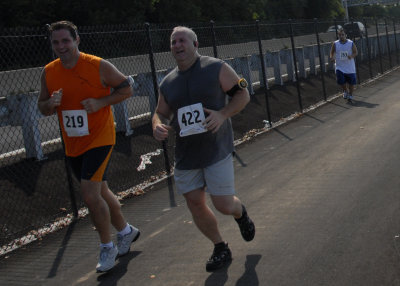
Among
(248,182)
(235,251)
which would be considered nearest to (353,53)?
(248,182)

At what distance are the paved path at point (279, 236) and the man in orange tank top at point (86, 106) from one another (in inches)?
23.2

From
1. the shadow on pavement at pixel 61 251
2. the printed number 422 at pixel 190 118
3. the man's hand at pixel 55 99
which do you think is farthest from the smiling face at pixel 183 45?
the shadow on pavement at pixel 61 251

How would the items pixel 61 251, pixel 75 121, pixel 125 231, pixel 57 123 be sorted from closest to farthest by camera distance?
pixel 75 121
pixel 125 231
pixel 61 251
pixel 57 123

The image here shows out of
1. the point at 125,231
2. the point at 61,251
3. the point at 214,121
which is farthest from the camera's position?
the point at 61,251


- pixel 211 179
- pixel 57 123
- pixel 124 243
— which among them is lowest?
pixel 124 243

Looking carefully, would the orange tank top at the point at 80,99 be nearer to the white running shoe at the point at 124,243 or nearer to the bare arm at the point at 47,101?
the bare arm at the point at 47,101

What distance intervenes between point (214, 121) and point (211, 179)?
54cm

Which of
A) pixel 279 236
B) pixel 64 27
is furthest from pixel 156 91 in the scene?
pixel 279 236

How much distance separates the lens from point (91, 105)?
16.3 feet

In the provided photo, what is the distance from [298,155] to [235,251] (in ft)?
14.8

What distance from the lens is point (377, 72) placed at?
24.1 meters

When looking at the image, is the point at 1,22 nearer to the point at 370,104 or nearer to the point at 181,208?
the point at 370,104

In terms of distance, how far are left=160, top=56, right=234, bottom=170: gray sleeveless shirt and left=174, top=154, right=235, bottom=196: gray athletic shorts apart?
49mm

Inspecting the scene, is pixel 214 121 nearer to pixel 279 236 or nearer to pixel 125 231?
pixel 279 236
